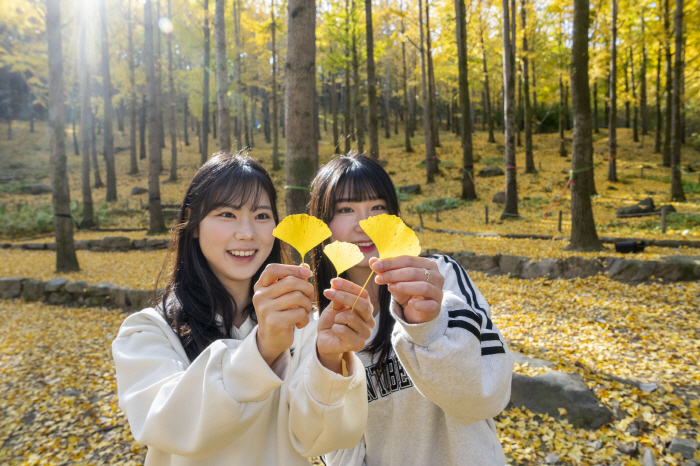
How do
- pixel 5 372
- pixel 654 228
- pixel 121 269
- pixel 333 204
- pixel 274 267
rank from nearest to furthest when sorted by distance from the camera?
pixel 274 267
pixel 333 204
pixel 5 372
pixel 121 269
pixel 654 228

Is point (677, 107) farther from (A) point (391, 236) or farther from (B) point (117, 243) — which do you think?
(B) point (117, 243)

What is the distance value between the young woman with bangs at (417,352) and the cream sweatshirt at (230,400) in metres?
0.24

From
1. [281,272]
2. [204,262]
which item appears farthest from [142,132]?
[281,272]

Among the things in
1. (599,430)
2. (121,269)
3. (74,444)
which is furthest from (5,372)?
(599,430)

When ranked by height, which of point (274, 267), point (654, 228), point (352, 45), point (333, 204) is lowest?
point (654, 228)

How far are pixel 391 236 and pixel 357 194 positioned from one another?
0.71m

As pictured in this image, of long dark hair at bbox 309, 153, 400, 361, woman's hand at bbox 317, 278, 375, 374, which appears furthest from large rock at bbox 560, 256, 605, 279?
woman's hand at bbox 317, 278, 375, 374

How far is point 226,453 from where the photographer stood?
1270mm

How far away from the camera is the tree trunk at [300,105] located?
14.1 ft

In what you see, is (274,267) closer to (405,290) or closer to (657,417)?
(405,290)

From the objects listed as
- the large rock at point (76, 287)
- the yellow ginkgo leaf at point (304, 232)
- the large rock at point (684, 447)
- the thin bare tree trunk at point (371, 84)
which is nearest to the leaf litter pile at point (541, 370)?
the large rock at point (684, 447)

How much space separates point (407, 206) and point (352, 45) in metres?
9.04

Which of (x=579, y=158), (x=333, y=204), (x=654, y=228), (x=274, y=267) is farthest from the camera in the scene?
(x=654, y=228)

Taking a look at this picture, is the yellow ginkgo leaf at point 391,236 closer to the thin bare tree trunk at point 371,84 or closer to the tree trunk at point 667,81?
the thin bare tree trunk at point 371,84
